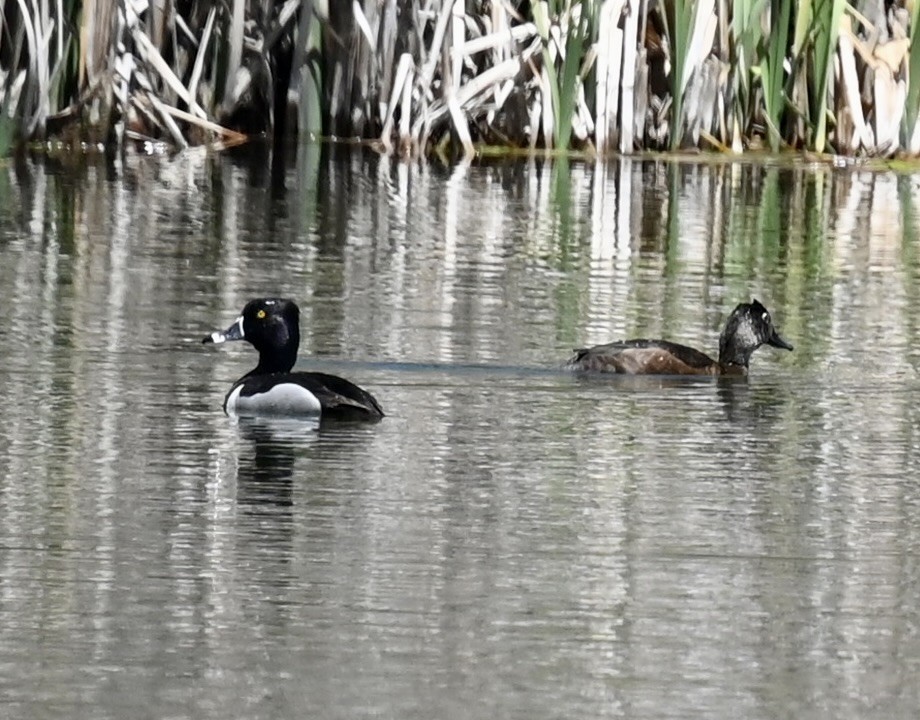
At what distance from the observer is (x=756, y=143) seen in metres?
19.5

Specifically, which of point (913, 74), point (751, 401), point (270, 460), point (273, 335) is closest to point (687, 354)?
point (751, 401)

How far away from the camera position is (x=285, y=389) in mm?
8422

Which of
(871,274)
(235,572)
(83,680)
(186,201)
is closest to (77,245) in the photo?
(186,201)

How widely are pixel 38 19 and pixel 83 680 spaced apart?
1252 cm

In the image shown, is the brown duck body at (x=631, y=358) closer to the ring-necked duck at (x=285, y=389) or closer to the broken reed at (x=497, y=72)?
the ring-necked duck at (x=285, y=389)

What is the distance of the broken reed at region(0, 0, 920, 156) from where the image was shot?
59.2 feet

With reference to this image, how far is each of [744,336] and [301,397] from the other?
2132 mm

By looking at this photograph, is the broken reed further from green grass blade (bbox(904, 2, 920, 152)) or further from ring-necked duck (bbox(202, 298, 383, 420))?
ring-necked duck (bbox(202, 298, 383, 420))

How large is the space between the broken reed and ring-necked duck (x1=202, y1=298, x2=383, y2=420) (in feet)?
28.9

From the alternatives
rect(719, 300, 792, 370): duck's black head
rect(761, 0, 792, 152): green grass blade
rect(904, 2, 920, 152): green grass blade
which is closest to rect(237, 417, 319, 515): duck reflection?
rect(719, 300, 792, 370): duck's black head

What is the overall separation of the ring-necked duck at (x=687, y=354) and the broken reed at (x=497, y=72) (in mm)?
8033

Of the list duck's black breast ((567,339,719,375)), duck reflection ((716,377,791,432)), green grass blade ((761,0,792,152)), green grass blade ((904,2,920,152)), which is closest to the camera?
duck reflection ((716,377,791,432))

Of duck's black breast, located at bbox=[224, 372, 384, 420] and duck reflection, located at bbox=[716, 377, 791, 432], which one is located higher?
duck's black breast, located at bbox=[224, 372, 384, 420]

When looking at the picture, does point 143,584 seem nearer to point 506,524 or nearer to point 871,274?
point 506,524
